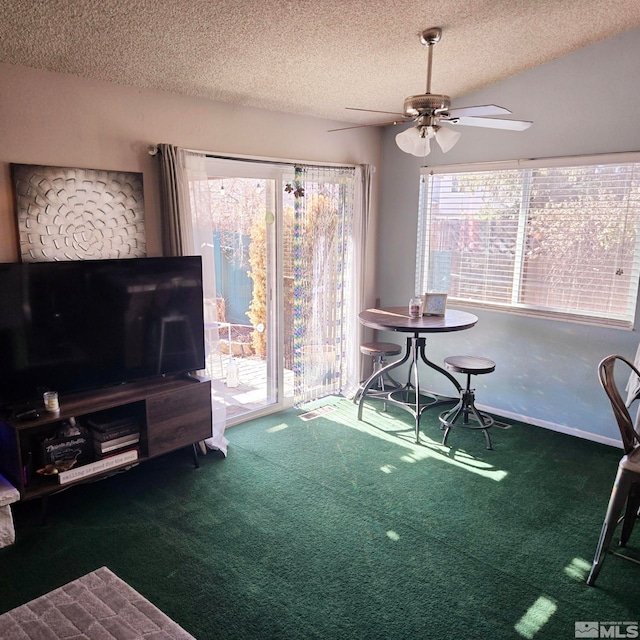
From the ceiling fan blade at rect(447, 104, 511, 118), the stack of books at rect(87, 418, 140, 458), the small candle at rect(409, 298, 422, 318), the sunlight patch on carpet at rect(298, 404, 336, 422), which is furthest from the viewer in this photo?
the sunlight patch on carpet at rect(298, 404, 336, 422)

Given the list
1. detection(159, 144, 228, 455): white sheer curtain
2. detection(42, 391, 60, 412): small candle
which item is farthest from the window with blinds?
detection(42, 391, 60, 412): small candle

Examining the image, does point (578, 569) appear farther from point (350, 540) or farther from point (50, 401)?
point (50, 401)

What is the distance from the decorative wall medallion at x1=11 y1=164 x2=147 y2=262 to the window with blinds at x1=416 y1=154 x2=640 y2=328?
2635mm

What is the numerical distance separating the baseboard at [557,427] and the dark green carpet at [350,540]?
88 millimetres

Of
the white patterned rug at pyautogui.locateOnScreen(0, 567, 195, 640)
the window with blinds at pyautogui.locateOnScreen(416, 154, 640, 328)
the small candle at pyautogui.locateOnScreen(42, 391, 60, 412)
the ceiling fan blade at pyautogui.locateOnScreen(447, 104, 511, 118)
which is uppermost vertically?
the ceiling fan blade at pyautogui.locateOnScreen(447, 104, 511, 118)

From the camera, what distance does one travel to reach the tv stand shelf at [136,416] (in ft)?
8.79

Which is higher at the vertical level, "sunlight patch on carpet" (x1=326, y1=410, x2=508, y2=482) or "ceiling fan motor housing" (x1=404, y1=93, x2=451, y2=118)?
"ceiling fan motor housing" (x1=404, y1=93, x2=451, y2=118)

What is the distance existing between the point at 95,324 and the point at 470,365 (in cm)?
258

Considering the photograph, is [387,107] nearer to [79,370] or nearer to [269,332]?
[269,332]

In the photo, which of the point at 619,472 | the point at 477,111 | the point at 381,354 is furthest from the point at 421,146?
the point at 381,354

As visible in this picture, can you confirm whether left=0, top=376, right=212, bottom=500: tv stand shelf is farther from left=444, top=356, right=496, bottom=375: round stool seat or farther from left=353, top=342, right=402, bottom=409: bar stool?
left=444, top=356, right=496, bottom=375: round stool seat

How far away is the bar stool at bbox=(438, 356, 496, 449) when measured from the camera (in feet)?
12.6

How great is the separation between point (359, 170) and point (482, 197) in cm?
108

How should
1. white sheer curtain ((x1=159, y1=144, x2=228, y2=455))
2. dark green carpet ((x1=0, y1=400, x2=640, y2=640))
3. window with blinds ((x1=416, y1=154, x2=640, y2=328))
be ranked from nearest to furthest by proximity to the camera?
dark green carpet ((x1=0, y1=400, x2=640, y2=640))
white sheer curtain ((x1=159, y1=144, x2=228, y2=455))
window with blinds ((x1=416, y1=154, x2=640, y2=328))
